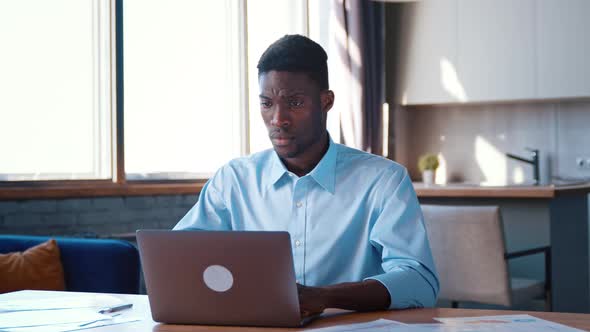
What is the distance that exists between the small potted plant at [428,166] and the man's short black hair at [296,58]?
370 cm

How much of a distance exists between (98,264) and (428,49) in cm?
357

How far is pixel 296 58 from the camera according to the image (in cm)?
188

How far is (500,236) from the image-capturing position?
315 cm

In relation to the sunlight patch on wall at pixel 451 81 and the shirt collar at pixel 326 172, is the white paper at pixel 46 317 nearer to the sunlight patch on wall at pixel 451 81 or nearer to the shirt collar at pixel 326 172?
the shirt collar at pixel 326 172

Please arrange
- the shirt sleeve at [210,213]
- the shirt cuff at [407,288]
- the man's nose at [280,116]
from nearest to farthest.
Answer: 1. the shirt cuff at [407,288]
2. the man's nose at [280,116]
3. the shirt sleeve at [210,213]

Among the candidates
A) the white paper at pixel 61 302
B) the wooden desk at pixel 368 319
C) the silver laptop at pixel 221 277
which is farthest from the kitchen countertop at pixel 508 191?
the silver laptop at pixel 221 277

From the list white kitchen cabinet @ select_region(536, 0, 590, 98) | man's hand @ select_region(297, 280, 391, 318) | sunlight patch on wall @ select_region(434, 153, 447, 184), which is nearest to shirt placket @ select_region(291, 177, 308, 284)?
man's hand @ select_region(297, 280, 391, 318)

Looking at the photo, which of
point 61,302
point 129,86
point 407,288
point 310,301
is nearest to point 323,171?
point 407,288

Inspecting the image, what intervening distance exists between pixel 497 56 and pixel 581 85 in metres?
0.57

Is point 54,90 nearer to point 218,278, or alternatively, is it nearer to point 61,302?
point 61,302

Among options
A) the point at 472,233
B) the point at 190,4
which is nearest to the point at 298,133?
the point at 472,233

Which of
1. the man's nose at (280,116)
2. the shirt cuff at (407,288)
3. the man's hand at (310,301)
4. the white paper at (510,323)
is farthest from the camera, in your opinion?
the man's nose at (280,116)

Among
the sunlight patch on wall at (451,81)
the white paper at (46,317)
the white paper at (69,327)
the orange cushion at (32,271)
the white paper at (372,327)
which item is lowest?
the orange cushion at (32,271)

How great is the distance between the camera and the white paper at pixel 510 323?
1.31 meters
